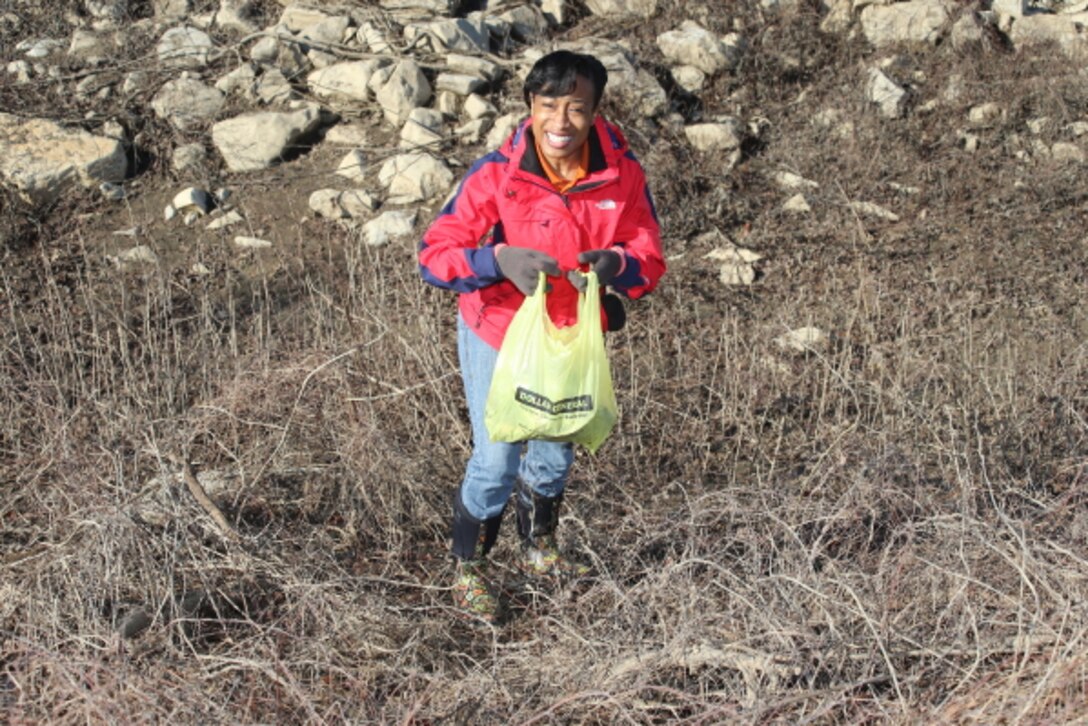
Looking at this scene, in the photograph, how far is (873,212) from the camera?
6363 millimetres

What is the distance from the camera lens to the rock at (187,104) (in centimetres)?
697

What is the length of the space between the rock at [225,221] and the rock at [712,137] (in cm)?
265

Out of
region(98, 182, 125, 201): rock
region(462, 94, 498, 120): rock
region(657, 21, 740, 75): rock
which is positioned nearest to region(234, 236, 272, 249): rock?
region(98, 182, 125, 201): rock

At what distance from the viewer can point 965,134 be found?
6.99 metres

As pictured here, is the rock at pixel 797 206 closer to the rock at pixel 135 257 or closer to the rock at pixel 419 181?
the rock at pixel 419 181

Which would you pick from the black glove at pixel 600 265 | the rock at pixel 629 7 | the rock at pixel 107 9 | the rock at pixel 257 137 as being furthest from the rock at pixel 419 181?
the black glove at pixel 600 265

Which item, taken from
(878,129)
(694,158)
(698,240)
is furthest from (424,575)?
(878,129)

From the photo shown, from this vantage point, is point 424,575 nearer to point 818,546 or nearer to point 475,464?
point 475,464

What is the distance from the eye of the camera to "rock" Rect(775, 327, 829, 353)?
197 inches

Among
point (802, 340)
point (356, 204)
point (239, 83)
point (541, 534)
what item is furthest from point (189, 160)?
point (541, 534)

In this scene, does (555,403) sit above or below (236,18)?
above

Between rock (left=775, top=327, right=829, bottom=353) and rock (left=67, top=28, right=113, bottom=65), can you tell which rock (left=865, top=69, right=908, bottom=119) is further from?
rock (left=67, top=28, right=113, bottom=65)

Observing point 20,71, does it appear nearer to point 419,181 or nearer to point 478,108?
point 419,181

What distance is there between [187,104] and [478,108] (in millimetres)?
1800
